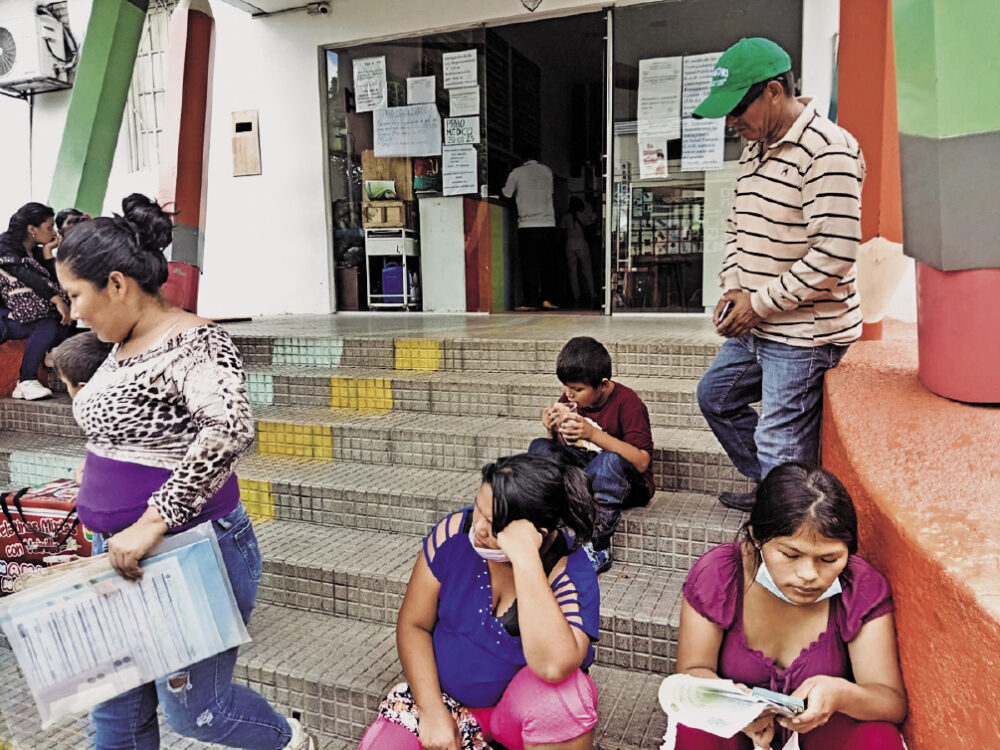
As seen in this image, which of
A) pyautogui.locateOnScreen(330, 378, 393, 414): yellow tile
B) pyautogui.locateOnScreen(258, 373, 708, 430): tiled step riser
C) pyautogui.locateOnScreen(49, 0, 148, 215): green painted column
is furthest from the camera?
pyautogui.locateOnScreen(49, 0, 148, 215): green painted column

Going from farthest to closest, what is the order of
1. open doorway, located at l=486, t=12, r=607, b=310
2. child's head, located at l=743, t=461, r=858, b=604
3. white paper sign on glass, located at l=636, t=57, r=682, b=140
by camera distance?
1. open doorway, located at l=486, t=12, r=607, b=310
2. white paper sign on glass, located at l=636, t=57, r=682, b=140
3. child's head, located at l=743, t=461, r=858, b=604

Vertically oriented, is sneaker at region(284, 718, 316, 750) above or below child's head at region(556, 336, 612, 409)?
below

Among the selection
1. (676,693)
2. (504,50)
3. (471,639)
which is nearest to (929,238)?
(676,693)

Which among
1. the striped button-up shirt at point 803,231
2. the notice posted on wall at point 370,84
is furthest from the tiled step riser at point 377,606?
the notice posted on wall at point 370,84

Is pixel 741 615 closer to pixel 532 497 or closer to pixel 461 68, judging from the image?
pixel 532 497

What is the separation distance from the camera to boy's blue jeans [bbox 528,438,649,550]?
2.84 meters

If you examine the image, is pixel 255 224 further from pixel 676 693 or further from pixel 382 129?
pixel 676 693

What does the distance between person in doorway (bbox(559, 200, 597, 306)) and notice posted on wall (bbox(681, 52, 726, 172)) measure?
1.52m

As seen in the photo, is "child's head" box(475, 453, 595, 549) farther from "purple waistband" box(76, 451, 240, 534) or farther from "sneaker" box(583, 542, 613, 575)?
"sneaker" box(583, 542, 613, 575)

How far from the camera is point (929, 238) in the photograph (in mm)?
1935

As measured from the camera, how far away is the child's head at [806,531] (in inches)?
58.6

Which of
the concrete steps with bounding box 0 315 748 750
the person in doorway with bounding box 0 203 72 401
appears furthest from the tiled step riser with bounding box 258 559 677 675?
the person in doorway with bounding box 0 203 72 401

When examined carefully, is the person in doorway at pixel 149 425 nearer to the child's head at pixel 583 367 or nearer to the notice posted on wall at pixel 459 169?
the child's head at pixel 583 367

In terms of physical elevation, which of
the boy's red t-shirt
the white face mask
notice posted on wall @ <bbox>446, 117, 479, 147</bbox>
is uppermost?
notice posted on wall @ <bbox>446, 117, 479, 147</bbox>
